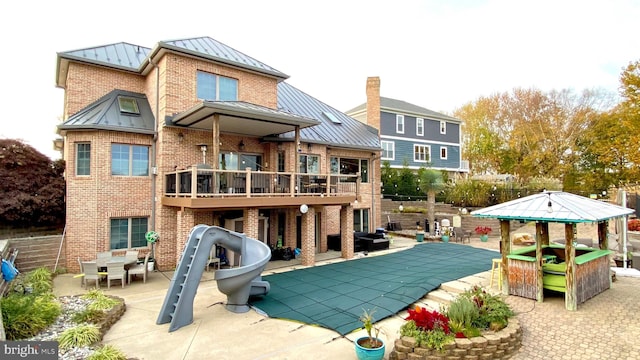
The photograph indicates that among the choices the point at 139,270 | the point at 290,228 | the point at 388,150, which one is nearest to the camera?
the point at 139,270

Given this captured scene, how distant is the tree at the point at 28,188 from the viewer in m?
12.0

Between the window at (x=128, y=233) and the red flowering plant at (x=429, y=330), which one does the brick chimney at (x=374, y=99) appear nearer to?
the window at (x=128, y=233)

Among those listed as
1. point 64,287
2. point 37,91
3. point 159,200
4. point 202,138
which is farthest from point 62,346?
point 37,91

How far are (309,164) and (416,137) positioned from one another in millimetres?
18651

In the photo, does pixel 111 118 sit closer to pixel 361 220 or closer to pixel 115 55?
pixel 115 55

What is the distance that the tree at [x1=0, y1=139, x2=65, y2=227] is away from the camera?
472 inches

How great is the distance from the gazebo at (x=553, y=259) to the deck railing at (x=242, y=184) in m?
6.71

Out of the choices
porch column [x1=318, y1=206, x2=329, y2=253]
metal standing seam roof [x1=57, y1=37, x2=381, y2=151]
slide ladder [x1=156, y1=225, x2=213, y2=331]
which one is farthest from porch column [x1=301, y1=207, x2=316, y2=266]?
slide ladder [x1=156, y1=225, x2=213, y2=331]

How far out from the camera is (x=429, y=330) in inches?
221

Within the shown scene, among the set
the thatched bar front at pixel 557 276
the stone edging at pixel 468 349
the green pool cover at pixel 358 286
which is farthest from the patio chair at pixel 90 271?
the thatched bar front at pixel 557 276

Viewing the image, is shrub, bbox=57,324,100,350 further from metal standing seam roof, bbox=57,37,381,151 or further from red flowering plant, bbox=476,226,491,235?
red flowering plant, bbox=476,226,491,235

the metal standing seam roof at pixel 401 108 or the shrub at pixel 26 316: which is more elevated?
the metal standing seam roof at pixel 401 108

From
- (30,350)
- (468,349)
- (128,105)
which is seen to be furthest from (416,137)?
(30,350)

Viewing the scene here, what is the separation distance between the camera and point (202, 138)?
12.9 m
